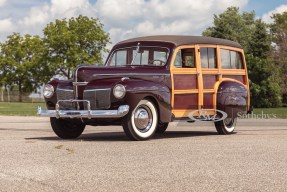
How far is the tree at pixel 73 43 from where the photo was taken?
65.2 meters

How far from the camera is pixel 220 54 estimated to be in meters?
11.8

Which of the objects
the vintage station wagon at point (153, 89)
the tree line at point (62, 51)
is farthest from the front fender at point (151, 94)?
the tree line at point (62, 51)

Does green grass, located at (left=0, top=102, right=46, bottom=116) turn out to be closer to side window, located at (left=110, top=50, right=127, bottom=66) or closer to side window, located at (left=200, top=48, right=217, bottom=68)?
side window, located at (left=110, top=50, right=127, bottom=66)

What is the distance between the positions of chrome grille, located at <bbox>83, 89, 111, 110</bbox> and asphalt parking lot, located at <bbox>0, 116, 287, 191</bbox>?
714mm

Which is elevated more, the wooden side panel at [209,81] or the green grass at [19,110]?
the wooden side panel at [209,81]

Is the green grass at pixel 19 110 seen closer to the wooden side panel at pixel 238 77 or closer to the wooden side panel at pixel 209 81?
the wooden side panel at pixel 238 77

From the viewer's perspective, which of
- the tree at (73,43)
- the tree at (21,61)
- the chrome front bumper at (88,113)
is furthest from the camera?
the tree at (21,61)

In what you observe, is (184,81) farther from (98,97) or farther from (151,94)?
(98,97)

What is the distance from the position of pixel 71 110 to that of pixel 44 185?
15.7 ft

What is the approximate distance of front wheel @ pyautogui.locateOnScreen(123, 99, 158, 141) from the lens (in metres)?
9.46

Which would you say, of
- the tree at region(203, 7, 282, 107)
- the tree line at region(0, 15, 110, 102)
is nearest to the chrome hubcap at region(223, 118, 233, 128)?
the tree at region(203, 7, 282, 107)

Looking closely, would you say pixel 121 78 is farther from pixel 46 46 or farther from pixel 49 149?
pixel 46 46

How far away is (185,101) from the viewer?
10.6 metres

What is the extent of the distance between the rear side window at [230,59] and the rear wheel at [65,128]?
11.3ft
